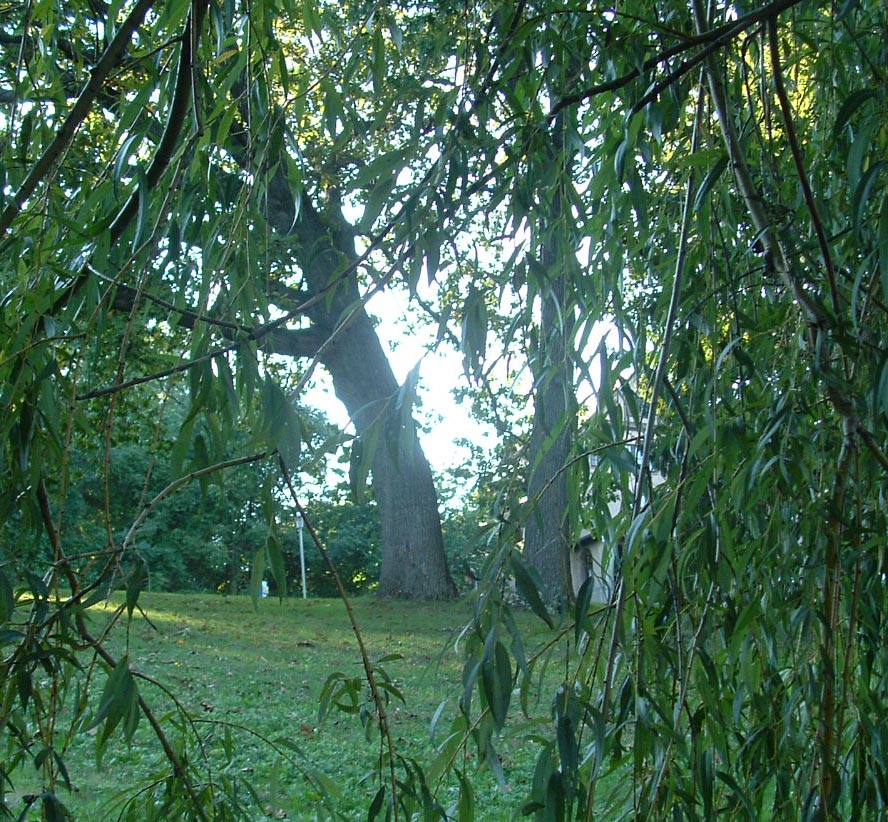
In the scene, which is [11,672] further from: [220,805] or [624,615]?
[624,615]

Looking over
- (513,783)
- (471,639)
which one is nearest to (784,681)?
(471,639)

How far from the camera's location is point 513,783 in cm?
384

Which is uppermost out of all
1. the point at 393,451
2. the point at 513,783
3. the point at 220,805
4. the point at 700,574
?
the point at 393,451

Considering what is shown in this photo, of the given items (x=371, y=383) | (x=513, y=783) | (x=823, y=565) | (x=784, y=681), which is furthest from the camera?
(x=371, y=383)

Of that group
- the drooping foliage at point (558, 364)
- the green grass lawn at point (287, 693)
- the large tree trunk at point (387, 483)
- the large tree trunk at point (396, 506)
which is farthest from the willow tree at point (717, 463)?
the large tree trunk at point (396, 506)

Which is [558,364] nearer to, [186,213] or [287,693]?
[186,213]

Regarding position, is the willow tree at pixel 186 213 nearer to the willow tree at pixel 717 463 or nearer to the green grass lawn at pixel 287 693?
the willow tree at pixel 717 463

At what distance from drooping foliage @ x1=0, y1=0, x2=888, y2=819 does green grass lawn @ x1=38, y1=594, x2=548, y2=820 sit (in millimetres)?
Answer: 202

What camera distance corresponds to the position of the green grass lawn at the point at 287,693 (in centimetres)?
355

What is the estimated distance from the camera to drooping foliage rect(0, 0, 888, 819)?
1019 mm

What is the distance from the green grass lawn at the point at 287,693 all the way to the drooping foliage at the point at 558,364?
20 cm

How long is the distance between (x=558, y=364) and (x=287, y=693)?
453cm

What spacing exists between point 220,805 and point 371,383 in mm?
7227

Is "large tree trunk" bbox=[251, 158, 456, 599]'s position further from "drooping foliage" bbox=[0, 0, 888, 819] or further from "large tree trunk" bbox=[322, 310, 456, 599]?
"drooping foliage" bbox=[0, 0, 888, 819]
